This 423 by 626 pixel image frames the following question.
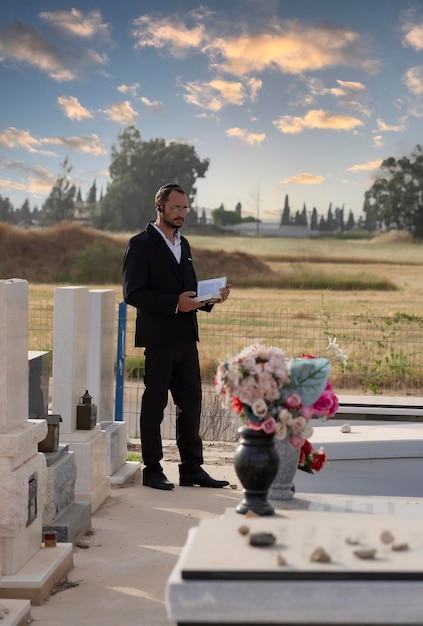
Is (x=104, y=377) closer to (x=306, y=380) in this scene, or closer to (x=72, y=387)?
(x=72, y=387)

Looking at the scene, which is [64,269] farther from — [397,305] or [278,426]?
[278,426]

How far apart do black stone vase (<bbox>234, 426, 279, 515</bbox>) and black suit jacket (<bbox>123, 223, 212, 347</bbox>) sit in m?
2.81

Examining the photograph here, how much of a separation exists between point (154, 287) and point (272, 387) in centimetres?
299

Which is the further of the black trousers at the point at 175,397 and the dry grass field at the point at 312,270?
the dry grass field at the point at 312,270

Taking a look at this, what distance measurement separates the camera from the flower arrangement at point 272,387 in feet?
10.5

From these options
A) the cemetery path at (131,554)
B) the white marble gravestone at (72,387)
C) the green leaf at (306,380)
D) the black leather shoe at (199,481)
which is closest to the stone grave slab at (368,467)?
the cemetery path at (131,554)

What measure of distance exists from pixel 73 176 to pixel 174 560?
21.8 metres

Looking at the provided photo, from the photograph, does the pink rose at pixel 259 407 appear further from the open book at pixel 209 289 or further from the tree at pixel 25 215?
the tree at pixel 25 215

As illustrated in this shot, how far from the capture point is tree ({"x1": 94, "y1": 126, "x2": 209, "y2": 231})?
2497cm

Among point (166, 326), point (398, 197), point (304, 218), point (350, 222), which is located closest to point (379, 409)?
point (166, 326)

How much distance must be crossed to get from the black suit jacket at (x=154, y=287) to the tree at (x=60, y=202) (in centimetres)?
1972

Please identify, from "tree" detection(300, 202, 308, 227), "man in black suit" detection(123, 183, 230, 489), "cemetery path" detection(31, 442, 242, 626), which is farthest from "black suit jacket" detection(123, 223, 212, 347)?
"tree" detection(300, 202, 308, 227)

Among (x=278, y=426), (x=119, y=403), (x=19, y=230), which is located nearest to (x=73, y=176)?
(x=19, y=230)

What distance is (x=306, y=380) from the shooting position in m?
3.32
